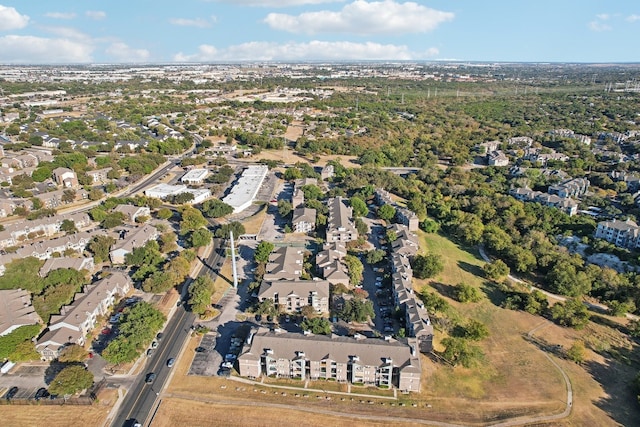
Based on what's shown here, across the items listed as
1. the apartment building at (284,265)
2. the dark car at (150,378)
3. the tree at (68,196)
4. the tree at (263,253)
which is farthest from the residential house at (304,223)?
the tree at (68,196)

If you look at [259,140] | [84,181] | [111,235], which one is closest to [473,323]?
[111,235]

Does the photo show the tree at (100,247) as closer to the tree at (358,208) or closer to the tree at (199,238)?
the tree at (199,238)

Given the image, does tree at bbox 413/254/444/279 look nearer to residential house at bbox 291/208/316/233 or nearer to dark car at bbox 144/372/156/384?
residential house at bbox 291/208/316/233

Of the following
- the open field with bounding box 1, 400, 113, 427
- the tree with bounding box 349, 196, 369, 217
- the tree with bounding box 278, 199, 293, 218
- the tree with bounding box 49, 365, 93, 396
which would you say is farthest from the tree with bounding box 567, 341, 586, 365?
the tree with bounding box 49, 365, 93, 396

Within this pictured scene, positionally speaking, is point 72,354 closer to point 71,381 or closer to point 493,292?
point 71,381

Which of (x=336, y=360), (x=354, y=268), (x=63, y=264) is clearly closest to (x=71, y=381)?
(x=63, y=264)
